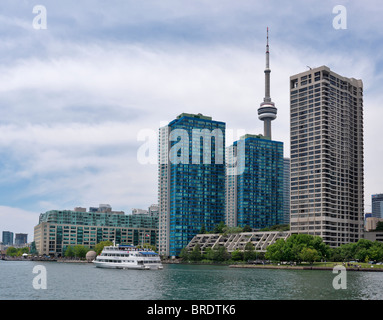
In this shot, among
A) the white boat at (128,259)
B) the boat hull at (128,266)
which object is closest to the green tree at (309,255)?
the white boat at (128,259)

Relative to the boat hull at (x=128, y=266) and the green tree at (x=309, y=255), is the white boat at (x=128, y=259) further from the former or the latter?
the green tree at (x=309, y=255)

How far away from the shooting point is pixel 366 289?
8725 cm

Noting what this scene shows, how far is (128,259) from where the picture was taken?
166 m

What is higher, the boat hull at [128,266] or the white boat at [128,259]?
the white boat at [128,259]

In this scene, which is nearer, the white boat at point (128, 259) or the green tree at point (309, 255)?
the white boat at point (128, 259)

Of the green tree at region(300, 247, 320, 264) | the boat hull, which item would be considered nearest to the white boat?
the boat hull

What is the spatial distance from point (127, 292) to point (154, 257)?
89.1 m

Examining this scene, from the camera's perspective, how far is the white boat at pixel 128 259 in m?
165

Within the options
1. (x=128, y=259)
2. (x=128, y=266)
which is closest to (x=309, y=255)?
(x=128, y=259)
